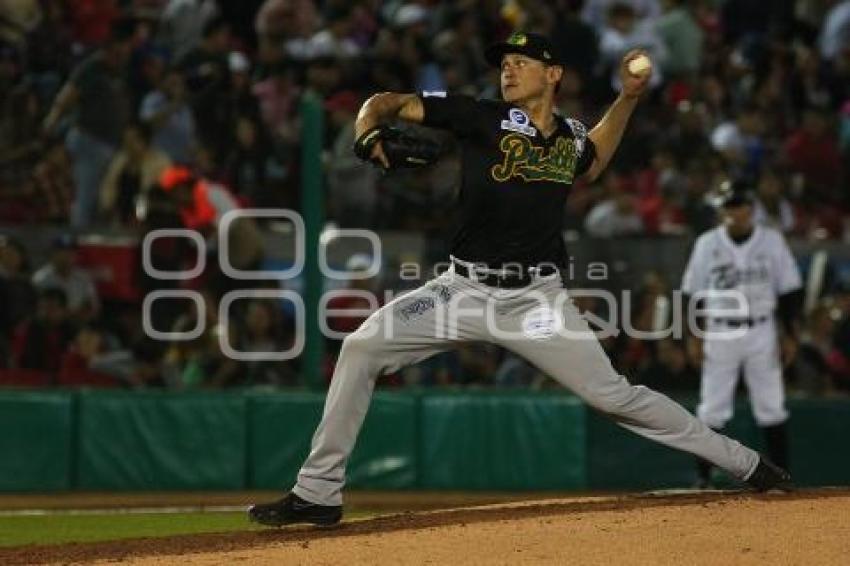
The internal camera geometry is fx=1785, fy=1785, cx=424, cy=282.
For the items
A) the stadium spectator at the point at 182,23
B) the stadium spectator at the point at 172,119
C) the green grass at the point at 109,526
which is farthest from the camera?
the stadium spectator at the point at 182,23

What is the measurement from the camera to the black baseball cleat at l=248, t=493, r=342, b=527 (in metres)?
6.66

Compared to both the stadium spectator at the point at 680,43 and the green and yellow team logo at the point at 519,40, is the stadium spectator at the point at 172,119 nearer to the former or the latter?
the stadium spectator at the point at 680,43

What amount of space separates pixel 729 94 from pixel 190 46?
4372 millimetres

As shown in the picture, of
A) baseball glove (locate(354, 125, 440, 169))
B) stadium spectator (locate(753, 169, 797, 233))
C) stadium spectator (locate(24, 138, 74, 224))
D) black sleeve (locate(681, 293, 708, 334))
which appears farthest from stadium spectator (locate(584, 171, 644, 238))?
baseball glove (locate(354, 125, 440, 169))

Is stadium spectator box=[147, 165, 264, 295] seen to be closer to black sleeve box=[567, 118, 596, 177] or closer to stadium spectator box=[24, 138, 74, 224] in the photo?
stadium spectator box=[24, 138, 74, 224]

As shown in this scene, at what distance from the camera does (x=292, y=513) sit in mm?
6660

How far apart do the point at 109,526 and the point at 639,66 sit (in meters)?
3.68

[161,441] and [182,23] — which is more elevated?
[182,23]

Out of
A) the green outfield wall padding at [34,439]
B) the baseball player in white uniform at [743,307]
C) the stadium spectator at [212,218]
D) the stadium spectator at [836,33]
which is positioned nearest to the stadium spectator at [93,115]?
the stadium spectator at [212,218]

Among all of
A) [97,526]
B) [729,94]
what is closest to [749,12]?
[729,94]

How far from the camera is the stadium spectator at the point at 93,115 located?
11.2 m

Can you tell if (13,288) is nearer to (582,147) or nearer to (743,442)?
(743,442)

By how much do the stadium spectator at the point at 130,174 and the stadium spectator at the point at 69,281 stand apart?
0.35 m

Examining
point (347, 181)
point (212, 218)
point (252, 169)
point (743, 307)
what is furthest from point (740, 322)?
point (212, 218)
